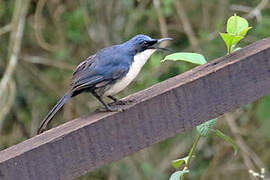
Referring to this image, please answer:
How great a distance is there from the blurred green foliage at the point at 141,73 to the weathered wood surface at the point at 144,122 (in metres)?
3.46

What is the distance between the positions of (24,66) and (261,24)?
96.2 inches

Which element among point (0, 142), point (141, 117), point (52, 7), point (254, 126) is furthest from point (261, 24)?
point (141, 117)

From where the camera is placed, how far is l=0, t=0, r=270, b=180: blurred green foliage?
573 centimetres

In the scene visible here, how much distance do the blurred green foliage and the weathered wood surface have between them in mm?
3457

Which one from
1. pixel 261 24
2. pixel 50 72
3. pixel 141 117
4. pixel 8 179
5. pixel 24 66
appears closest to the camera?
pixel 8 179

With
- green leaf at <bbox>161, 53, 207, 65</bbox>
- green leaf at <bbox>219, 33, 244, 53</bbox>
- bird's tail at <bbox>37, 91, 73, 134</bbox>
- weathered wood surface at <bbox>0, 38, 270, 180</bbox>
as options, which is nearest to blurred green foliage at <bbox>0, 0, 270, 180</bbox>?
bird's tail at <bbox>37, 91, 73, 134</bbox>

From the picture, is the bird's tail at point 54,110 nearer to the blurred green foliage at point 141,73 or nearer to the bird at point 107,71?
the bird at point 107,71

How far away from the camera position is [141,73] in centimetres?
560

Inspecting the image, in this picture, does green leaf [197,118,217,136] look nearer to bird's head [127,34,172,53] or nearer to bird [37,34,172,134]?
bird [37,34,172,134]

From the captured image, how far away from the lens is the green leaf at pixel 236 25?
1925 mm

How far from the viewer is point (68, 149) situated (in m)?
1.67

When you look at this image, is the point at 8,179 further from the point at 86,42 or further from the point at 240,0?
the point at 240,0

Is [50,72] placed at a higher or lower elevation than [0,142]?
higher

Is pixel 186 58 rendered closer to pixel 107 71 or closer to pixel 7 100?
pixel 107 71
